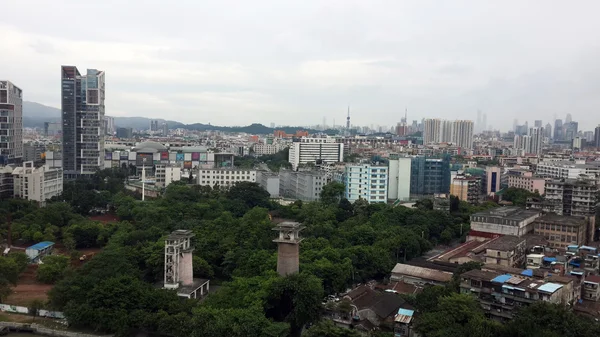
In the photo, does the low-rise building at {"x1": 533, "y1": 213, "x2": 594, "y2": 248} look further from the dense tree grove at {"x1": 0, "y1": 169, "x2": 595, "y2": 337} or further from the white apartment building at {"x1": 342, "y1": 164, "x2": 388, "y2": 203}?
the white apartment building at {"x1": 342, "y1": 164, "x2": 388, "y2": 203}

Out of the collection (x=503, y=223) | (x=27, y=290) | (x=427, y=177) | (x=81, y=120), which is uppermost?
(x=81, y=120)

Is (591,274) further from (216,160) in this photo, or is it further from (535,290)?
(216,160)

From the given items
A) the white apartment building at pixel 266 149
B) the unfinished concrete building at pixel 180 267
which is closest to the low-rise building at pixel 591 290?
the unfinished concrete building at pixel 180 267

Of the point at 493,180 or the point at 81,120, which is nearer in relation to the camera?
the point at 493,180

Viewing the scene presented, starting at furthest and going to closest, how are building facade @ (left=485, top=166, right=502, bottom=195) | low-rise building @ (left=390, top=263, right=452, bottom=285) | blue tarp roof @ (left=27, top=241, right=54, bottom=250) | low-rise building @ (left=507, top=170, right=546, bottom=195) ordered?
1. building facade @ (left=485, top=166, right=502, bottom=195)
2. low-rise building @ (left=507, top=170, right=546, bottom=195)
3. blue tarp roof @ (left=27, top=241, right=54, bottom=250)
4. low-rise building @ (left=390, top=263, right=452, bottom=285)

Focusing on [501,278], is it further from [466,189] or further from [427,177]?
[427,177]

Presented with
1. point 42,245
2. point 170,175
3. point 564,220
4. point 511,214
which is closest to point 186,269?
point 42,245

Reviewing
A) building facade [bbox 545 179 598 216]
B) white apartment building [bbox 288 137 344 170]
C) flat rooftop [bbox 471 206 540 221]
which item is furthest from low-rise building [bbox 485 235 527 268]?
white apartment building [bbox 288 137 344 170]

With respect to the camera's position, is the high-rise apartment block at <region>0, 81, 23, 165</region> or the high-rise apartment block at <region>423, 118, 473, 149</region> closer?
the high-rise apartment block at <region>0, 81, 23, 165</region>
